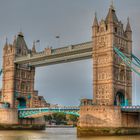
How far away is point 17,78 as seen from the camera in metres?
84.5

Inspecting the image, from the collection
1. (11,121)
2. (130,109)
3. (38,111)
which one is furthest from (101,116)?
(11,121)

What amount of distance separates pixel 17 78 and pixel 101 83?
26.7 meters

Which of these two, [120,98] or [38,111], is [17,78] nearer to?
[38,111]

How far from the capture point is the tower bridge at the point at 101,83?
192ft

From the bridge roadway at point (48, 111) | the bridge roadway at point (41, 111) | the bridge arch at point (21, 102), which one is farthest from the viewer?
the bridge arch at point (21, 102)

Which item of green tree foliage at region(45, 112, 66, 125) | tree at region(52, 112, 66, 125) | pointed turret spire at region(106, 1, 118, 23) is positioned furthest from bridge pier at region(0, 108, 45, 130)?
green tree foliage at region(45, 112, 66, 125)

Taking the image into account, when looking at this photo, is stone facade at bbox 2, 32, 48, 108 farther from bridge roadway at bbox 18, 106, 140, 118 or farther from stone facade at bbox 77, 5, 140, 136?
stone facade at bbox 77, 5, 140, 136

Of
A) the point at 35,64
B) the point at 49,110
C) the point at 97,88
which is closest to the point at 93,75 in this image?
the point at 97,88

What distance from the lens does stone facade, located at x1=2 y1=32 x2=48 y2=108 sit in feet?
274

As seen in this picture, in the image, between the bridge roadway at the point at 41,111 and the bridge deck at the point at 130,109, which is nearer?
the bridge deck at the point at 130,109

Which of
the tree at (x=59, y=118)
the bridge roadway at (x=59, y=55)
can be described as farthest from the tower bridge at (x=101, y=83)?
the tree at (x=59, y=118)

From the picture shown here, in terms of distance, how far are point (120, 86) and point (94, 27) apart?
11.4 meters

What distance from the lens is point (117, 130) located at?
57594mm

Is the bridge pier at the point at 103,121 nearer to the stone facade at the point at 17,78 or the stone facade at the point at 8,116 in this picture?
the stone facade at the point at 8,116
